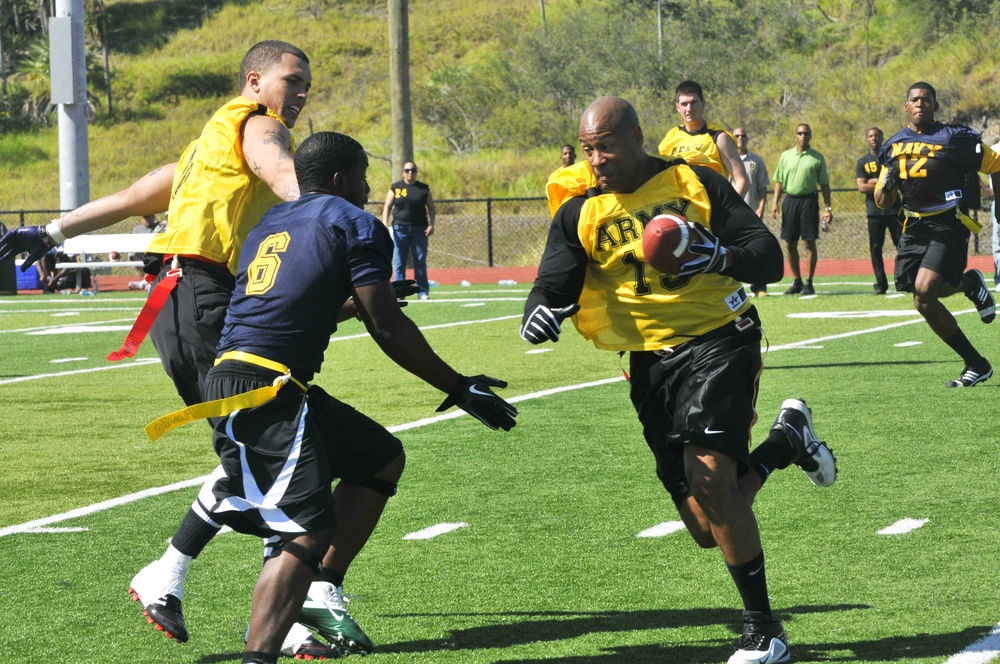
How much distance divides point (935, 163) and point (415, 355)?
7112 millimetres

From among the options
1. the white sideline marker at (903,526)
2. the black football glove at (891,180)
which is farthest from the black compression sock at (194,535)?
the black football glove at (891,180)

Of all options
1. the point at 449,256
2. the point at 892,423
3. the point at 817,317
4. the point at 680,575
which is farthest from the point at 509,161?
the point at 680,575

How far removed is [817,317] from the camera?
52.7 feet

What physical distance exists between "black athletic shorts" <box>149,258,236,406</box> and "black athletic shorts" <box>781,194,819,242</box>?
1506 centimetres

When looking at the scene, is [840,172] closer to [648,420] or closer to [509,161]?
[509,161]

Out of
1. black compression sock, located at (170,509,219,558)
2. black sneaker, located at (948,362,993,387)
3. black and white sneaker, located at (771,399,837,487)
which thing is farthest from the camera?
black sneaker, located at (948,362,993,387)

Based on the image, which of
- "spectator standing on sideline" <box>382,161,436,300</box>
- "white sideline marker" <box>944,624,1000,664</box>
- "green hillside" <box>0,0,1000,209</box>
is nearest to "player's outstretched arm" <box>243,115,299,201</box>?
"white sideline marker" <box>944,624,1000,664</box>

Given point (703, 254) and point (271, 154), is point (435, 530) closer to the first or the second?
point (271, 154)

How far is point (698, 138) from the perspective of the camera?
11844mm

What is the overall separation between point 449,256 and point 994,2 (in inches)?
787

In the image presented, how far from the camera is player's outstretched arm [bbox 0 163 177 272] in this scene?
221 inches

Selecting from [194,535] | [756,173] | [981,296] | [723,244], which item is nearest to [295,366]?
[194,535]

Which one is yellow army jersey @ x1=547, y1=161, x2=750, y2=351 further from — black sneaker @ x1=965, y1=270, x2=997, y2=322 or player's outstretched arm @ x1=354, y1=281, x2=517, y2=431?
black sneaker @ x1=965, y1=270, x2=997, y2=322

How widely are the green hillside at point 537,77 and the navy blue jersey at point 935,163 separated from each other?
27033mm
